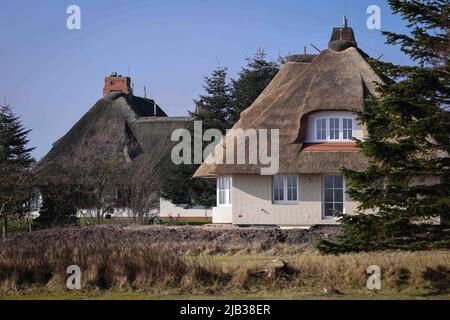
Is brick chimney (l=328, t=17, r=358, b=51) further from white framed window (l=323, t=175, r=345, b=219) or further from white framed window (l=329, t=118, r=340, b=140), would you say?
white framed window (l=323, t=175, r=345, b=219)

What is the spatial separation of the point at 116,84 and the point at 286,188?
33.9 metres

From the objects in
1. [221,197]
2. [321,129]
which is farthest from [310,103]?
[221,197]

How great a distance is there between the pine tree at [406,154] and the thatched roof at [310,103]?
13341mm

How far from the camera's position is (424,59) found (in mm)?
18500

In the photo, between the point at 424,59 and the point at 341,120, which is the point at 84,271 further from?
the point at 341,120

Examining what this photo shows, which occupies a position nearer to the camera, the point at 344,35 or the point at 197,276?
the point at 197,276

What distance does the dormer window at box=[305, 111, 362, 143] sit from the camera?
33812 mm

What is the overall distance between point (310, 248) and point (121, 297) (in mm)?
9511

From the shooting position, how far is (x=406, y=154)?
17.8 meters

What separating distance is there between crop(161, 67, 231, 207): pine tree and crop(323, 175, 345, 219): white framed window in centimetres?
1320

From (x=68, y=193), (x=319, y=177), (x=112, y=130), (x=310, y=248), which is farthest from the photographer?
(x=112, y=130)

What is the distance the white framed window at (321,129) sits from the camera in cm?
3394

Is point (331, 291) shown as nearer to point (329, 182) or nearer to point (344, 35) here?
point (329, 182)
